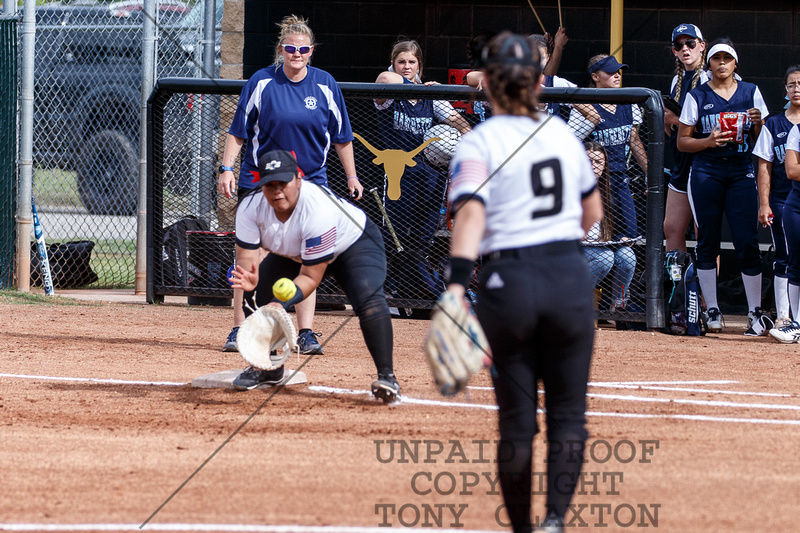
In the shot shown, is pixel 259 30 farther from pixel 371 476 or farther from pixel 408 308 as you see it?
pixel 371 476

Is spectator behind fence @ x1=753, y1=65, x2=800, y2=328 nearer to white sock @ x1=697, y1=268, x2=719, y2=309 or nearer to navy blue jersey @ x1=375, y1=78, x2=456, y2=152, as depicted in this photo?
white sock @ x1=697, y1=268, x2=719, y2=309

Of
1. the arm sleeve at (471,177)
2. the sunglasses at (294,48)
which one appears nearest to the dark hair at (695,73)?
the sunglasses at (294,48)

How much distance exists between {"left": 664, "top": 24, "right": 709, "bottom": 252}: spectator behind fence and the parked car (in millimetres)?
6945

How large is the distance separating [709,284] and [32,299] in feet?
20.4

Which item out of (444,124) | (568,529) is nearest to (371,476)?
(568,529)

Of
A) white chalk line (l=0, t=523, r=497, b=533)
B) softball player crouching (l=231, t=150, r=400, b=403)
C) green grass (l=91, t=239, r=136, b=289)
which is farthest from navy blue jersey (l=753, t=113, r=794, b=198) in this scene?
green grass (l=91, t=239, r=136, b=289)

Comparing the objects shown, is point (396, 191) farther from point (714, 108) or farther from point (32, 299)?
point (32, 299)

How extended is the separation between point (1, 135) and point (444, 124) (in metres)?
4.57

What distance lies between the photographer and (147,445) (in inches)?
186

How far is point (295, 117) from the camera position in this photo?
686 centimetres

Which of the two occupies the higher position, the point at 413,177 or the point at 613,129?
the point at 613,129

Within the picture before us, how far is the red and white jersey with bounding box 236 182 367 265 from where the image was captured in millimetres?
5285

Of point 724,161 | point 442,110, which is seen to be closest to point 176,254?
point 442,110

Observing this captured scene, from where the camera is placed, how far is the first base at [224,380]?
605 centimetres
